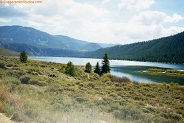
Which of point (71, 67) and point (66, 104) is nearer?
point (66, 104)

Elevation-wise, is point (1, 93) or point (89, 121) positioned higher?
point (1, 93)

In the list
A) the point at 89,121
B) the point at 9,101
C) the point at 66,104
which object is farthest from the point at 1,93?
the point at 89,121

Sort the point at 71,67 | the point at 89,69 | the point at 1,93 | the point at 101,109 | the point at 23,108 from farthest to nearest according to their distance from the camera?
the point at 89,69 → the point at 71,67 → the point at 101,109 → the point at 1,93 → the point at 23,108

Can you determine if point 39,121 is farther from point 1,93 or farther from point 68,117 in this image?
point 1,93

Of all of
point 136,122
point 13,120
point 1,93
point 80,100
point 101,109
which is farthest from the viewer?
point 80,100

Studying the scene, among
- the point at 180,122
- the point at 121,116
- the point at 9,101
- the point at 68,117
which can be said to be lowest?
the point at 180,122

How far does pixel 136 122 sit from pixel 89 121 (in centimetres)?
306

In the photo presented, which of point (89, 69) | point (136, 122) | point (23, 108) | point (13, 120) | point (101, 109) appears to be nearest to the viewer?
point (13, 120)

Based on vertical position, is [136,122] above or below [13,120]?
below

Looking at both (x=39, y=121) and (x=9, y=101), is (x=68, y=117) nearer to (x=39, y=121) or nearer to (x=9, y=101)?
(x=39, y=121)

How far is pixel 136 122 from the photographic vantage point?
34.2 ft

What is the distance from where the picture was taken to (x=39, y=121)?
7.80m

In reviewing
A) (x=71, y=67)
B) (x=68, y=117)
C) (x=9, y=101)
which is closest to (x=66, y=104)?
(x=68, y=117)

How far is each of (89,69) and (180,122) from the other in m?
59.2
